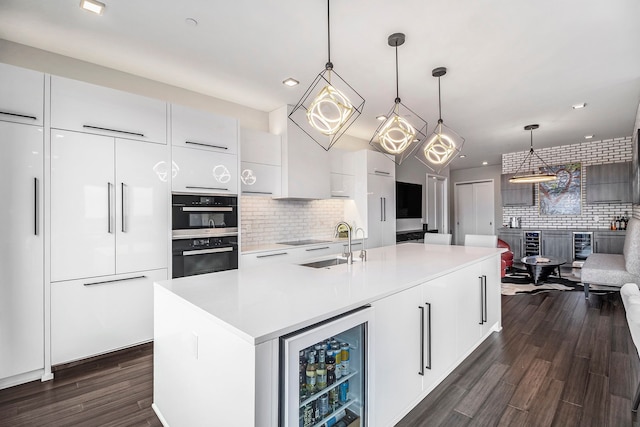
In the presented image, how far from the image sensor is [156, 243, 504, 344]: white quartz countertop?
3.73 ft

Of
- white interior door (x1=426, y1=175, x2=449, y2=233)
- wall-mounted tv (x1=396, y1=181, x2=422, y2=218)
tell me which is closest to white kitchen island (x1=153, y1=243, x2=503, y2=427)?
wall-mounted tv (x1=396, y1=181, x2=422, y2=218)

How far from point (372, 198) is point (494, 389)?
3.40 metres

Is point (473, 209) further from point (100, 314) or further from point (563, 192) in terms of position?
point (100, 314)

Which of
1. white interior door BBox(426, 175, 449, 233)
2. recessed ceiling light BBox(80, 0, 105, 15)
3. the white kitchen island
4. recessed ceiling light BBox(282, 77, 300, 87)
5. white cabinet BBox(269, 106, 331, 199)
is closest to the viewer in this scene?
the white kitchen island

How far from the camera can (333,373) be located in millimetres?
1396

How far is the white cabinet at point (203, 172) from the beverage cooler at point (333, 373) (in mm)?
2264

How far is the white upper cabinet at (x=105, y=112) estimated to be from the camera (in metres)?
2.40

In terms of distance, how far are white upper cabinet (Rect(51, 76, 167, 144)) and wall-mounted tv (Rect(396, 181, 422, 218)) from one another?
463cm

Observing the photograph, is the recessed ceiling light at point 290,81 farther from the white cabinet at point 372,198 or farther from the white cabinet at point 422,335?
the white cabinet at point 422,335

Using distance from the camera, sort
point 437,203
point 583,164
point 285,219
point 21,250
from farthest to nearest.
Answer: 1. point 437,203
2. point 583,164
3. point 285,219
4. point 21,250

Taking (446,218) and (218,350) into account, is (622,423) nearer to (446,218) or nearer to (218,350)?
(218,350)

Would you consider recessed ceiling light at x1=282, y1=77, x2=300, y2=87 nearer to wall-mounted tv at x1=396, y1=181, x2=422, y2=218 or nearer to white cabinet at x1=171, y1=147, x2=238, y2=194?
white cabinet at x1=171, y1=147, x2=238, y2=194

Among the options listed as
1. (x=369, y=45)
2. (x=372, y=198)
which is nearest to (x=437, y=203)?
(x=372, y=198)

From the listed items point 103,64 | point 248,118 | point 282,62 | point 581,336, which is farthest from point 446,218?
point 103,64
